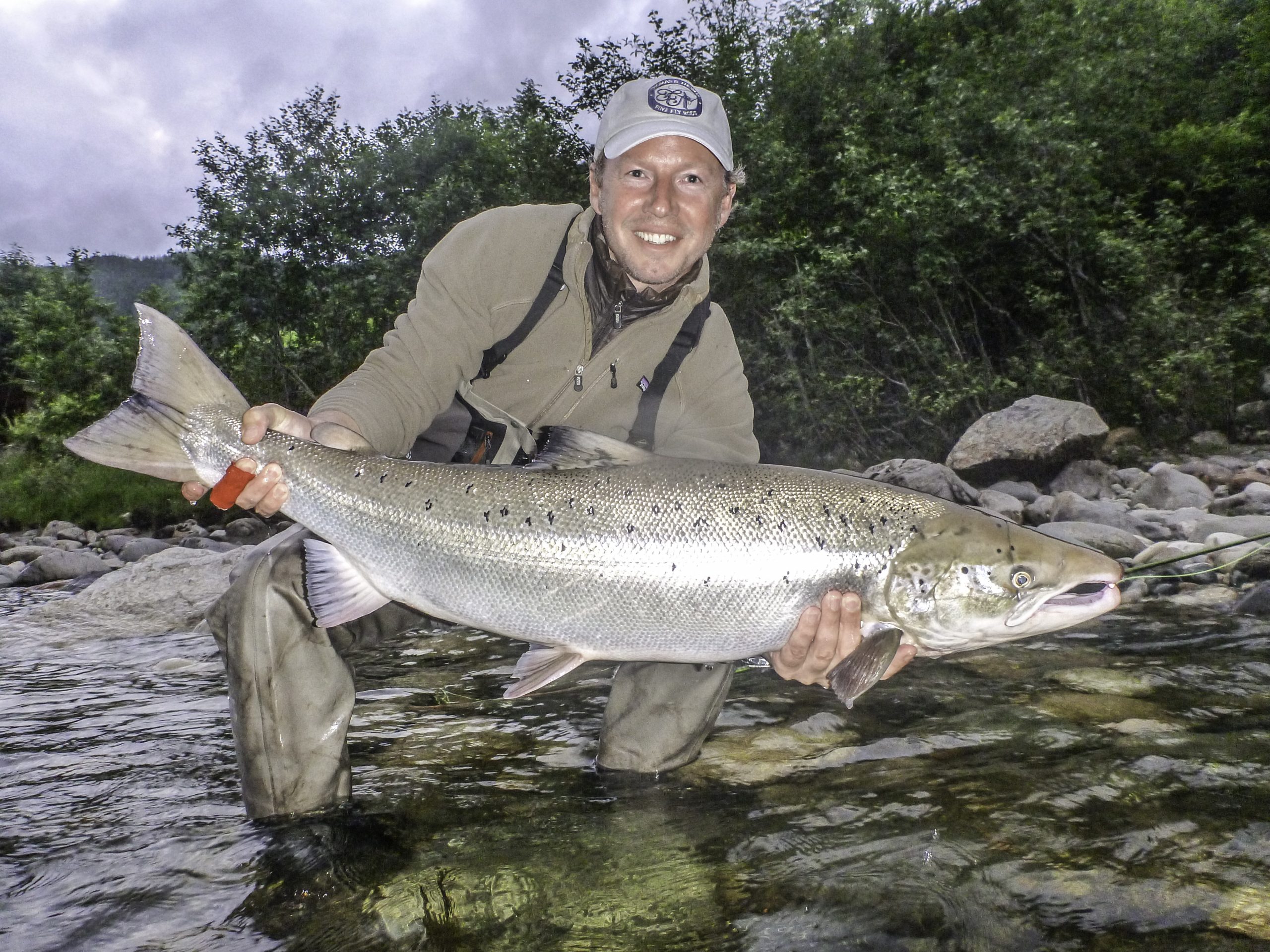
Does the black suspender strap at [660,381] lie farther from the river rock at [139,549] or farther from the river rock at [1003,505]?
the river rock at [139,549]

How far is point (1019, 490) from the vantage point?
467 inches

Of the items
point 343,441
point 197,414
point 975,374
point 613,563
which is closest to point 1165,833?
point 613,563

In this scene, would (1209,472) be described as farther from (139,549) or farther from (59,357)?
(59,357)

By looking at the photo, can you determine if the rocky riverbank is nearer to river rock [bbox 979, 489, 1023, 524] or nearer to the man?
river rock [bbox 979, 489, 1023, 524]

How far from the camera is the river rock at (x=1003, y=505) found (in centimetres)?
1037

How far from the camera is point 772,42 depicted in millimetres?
21797

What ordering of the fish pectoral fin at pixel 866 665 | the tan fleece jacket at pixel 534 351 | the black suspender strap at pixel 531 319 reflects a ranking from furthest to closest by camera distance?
1. the black suspender strap at pixel 531 319
2. the tan fleece jacket at pixel 534 351
3. the fish pectoral fin at pixel 866 665

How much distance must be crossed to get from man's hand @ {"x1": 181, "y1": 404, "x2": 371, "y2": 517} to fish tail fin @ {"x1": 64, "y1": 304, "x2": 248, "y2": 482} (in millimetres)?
78

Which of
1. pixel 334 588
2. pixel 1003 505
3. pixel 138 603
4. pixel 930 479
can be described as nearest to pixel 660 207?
pixel 334 588

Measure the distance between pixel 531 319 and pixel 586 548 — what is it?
111 centimetres

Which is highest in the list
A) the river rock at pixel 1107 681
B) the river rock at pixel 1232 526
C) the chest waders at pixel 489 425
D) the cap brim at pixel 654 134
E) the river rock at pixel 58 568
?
the cap brim at pixel 654 134

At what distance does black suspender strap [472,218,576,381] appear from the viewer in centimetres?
368

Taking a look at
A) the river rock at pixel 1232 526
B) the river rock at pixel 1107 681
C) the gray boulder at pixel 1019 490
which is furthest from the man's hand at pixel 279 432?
the gray boulder at pixel 1019 490

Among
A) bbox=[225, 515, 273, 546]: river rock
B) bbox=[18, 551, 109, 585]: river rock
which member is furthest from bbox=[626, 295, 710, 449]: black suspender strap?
bbox=[225, 515, 273, 546]: river rock
